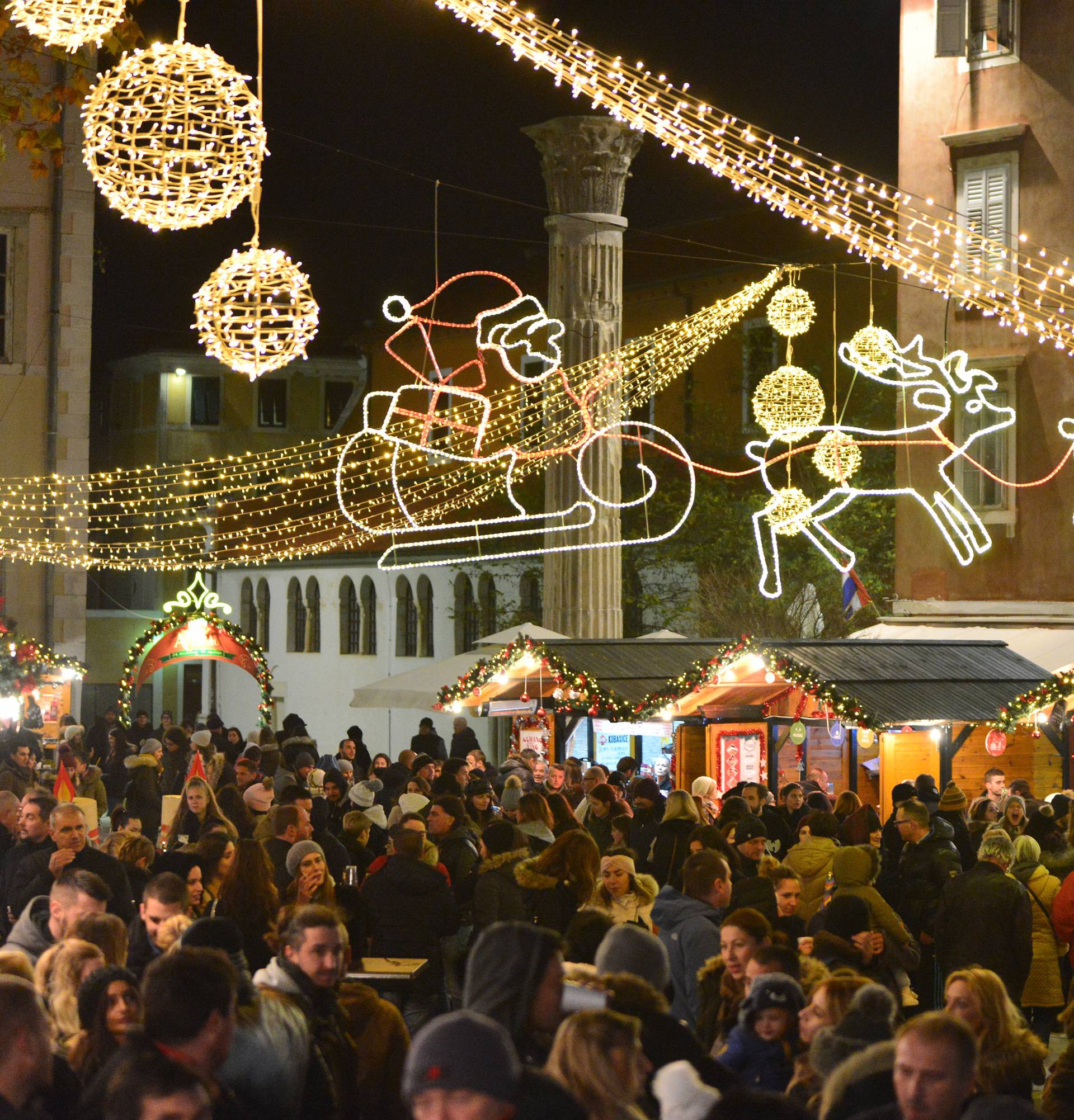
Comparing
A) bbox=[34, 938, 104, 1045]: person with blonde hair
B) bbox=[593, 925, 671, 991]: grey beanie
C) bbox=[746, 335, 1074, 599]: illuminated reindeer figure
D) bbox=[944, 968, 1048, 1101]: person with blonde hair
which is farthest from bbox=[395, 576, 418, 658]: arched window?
bbox=[593, 925, 671, 991]: grey beanie

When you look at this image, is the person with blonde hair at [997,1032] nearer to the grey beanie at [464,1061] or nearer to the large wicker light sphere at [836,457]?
the grey beanie at [464,1061]

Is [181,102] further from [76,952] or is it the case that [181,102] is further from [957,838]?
[957,838]

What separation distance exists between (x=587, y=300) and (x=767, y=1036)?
69.9 ft

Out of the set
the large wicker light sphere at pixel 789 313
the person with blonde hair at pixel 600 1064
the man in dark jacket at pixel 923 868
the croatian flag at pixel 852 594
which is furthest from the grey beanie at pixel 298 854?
the croatian flag at pixel 852 594

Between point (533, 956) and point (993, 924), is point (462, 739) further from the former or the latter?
point (533, 956)

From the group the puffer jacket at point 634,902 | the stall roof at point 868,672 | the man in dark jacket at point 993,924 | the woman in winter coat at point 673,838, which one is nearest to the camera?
the puffer jacket at point 634,902

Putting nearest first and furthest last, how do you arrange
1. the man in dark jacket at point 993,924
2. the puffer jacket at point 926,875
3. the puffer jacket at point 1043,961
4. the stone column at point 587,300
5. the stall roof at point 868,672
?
the man in dark jacket at point 993,924, the puffer jacket at point 1043,961, the puffer jacket at point 926,875, the stall roof at point 868,672, the stone column at point 587,300

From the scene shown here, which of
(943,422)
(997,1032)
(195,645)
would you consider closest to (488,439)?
(195,645)

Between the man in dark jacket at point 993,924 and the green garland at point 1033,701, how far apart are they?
326 inches

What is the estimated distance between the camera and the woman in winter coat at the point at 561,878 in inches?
397

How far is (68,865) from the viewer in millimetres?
9703

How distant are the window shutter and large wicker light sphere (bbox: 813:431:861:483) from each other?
5.54 meters

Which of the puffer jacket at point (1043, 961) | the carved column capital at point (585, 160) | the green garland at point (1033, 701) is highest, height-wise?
the carved column capital at point (585, 160)

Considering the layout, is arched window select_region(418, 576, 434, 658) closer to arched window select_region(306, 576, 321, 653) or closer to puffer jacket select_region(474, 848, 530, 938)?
arched window select_region(306, 576, 321, 653)
